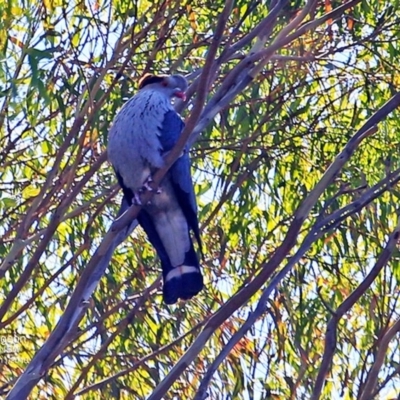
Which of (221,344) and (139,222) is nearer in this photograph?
(139,222)

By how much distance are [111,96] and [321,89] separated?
0.77 metres

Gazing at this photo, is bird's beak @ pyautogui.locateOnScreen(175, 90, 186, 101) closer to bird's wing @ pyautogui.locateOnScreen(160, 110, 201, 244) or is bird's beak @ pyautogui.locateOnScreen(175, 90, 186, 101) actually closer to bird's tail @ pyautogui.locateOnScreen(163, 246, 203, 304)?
bird's wing @ pyautogui.locateOnScreen(160, 110, 201, 244)

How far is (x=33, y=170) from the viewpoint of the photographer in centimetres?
380

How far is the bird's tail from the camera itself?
134 inches

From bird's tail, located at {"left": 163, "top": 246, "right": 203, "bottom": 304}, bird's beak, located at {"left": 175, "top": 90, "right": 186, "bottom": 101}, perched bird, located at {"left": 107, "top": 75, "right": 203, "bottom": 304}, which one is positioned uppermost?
bird's beak, located at {"left": 175, "top": 90, "right": 186, "bottom": 101}

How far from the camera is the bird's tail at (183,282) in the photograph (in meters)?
3.39

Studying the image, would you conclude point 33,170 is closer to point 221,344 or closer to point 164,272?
point 164,272

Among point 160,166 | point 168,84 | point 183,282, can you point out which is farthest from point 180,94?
point 183,282

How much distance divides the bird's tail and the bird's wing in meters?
0.12

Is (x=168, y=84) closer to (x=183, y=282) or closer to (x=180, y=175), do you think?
(x=180, y=175)

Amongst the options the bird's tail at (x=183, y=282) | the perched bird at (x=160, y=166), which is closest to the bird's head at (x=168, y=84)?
the perched bird at (x=160, y=166)

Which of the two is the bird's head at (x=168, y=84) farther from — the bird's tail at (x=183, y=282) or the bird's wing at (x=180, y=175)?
the bird's tail at (x=183, y=282)

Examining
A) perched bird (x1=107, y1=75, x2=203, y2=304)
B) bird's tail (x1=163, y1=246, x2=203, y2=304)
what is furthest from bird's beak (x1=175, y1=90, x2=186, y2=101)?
bird's tail (x1=163, y1=246, x2=203, y2=304)

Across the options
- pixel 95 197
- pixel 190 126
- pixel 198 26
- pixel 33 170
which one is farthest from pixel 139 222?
pixel 190 126
